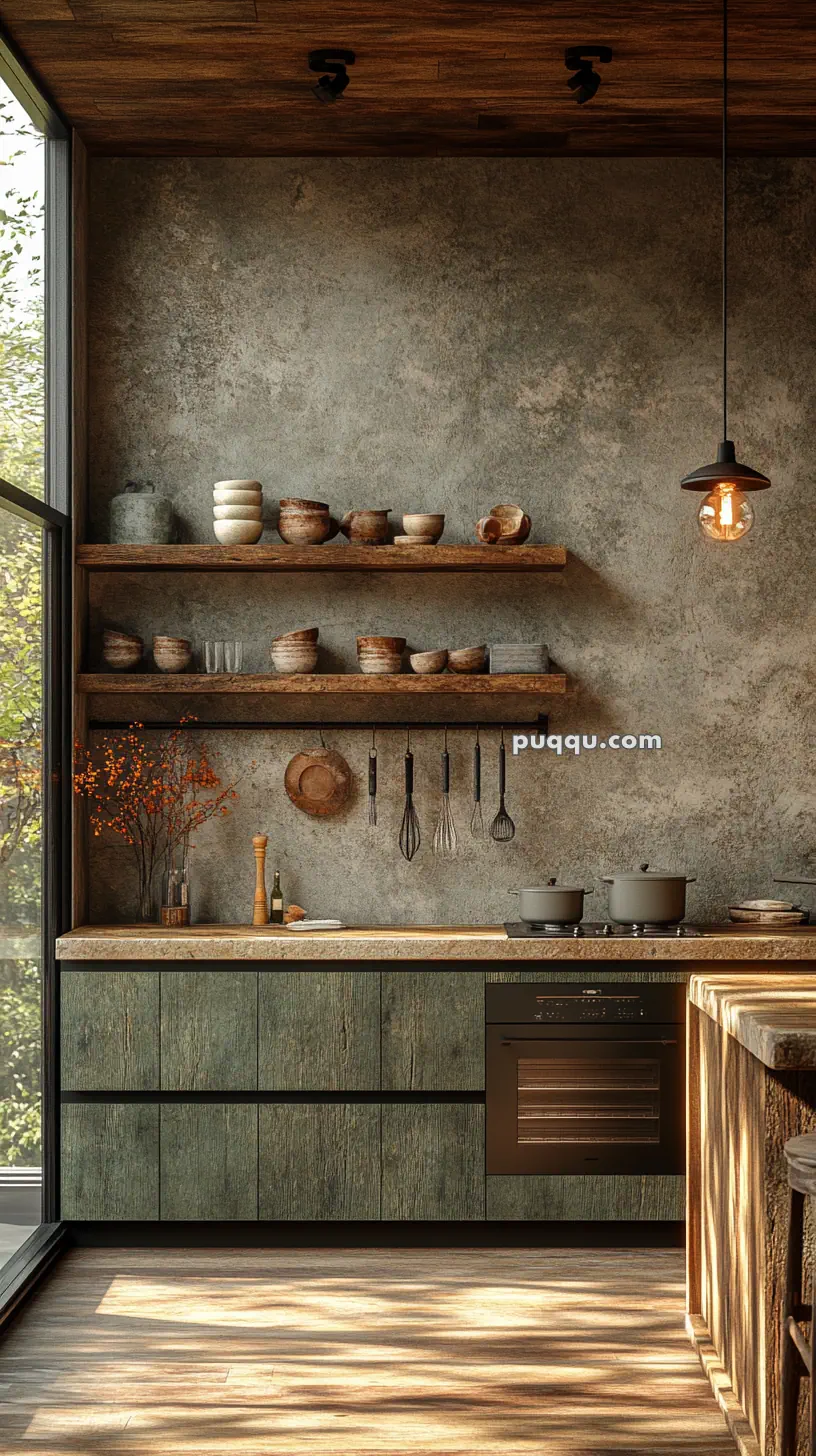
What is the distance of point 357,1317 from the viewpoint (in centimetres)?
394

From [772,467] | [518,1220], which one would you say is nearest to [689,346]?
[772,467]

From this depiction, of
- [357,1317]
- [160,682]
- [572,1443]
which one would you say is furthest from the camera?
[160,682]

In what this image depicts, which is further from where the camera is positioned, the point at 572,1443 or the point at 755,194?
the point at 755,194

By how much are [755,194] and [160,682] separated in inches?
113

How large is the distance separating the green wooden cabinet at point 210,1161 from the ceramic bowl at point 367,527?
1.98 meters

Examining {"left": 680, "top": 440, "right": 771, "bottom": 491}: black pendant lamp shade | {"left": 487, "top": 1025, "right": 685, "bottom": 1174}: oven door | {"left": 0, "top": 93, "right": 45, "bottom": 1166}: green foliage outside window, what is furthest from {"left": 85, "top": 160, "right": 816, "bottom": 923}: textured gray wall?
{"left": 680, "top": 440, "right": 771, "bottom": 491}: black pendant lamp shade

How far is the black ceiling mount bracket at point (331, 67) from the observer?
4.35m

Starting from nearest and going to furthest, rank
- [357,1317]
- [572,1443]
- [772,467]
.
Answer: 1. [572,1443]
2. [357,1317]
3. [772,467]

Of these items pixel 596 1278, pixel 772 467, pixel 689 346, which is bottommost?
pixel 596 1278

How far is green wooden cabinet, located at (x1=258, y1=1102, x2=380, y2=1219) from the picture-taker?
14.9ft

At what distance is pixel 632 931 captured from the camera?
15.6ft

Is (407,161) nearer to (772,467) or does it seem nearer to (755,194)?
(755,194)

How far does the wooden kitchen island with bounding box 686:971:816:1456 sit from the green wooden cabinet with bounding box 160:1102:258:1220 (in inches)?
59.4

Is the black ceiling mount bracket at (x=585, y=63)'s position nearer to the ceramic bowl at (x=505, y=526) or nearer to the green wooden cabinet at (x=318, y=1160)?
the ceramic bowl at (x=505, y=526)
